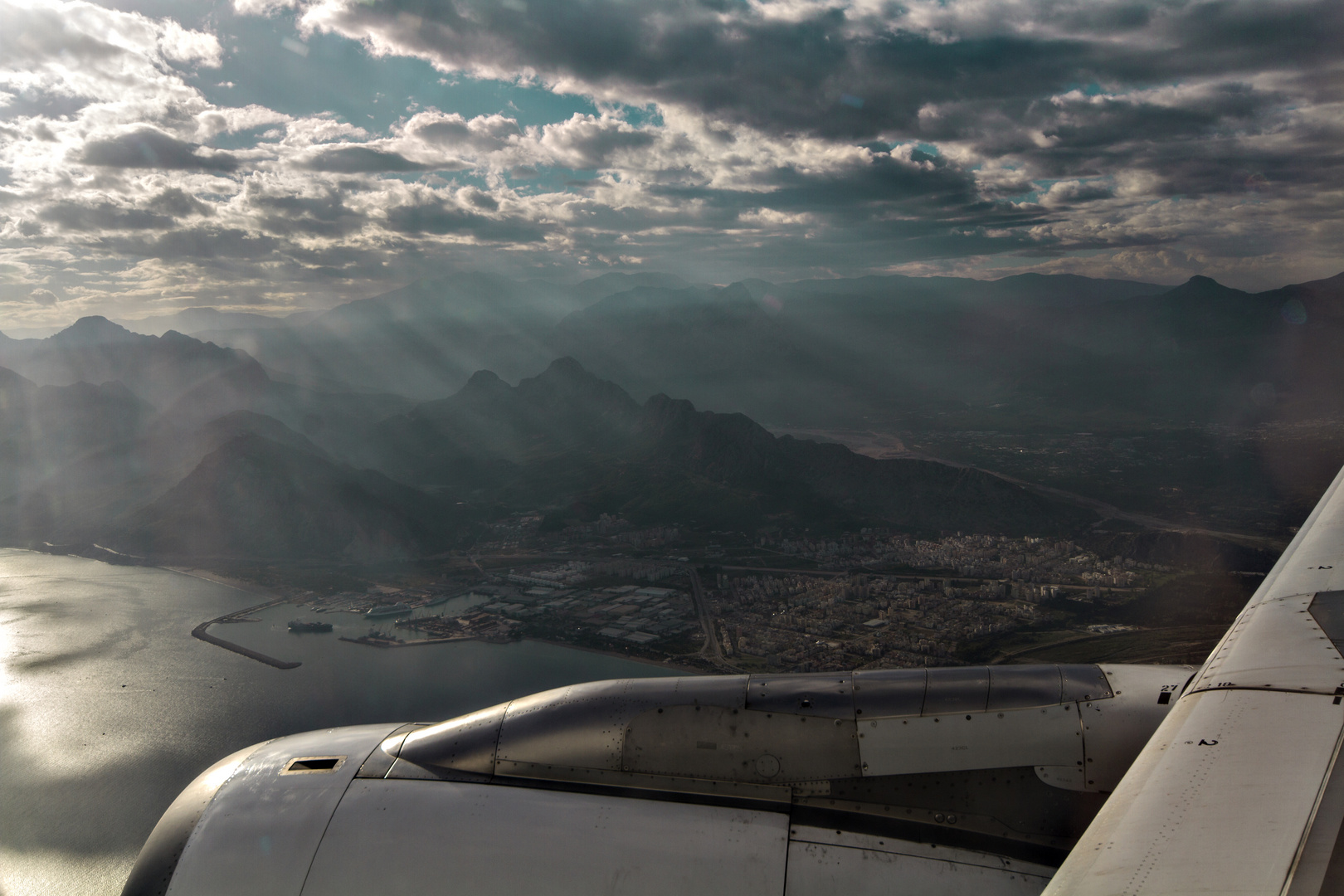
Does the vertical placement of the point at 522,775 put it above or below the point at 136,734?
above

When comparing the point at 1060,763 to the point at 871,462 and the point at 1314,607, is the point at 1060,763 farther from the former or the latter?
the point at 871,462

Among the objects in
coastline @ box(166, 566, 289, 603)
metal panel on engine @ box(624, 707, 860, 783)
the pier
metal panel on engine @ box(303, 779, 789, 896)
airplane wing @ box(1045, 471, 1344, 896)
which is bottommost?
coastline @ box(166, 566, 289, 603)

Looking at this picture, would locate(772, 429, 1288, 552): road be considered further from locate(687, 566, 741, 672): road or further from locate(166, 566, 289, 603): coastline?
locate(166, 566, 289, 603): coastline

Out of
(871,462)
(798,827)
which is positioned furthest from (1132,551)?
(798,827)

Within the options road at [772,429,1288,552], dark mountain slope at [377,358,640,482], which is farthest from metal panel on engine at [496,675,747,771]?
dark mountain slope at [377,358,640,482]

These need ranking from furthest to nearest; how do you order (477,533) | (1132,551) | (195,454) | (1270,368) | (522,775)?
(1270,368) → (195,454) → (477,533) → (1132,551) → (522,775)

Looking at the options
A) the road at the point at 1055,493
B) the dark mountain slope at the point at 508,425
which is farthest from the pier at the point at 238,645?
the road at the point at 1055,493

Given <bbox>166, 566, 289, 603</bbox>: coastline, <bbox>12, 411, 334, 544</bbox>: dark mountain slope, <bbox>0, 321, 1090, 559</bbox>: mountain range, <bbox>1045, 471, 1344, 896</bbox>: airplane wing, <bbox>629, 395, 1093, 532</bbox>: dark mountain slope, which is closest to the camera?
<bbox>1045, 471, 1344, 896</bbox>: airplane wing

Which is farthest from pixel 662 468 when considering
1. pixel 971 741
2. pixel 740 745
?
pixel 971 741
